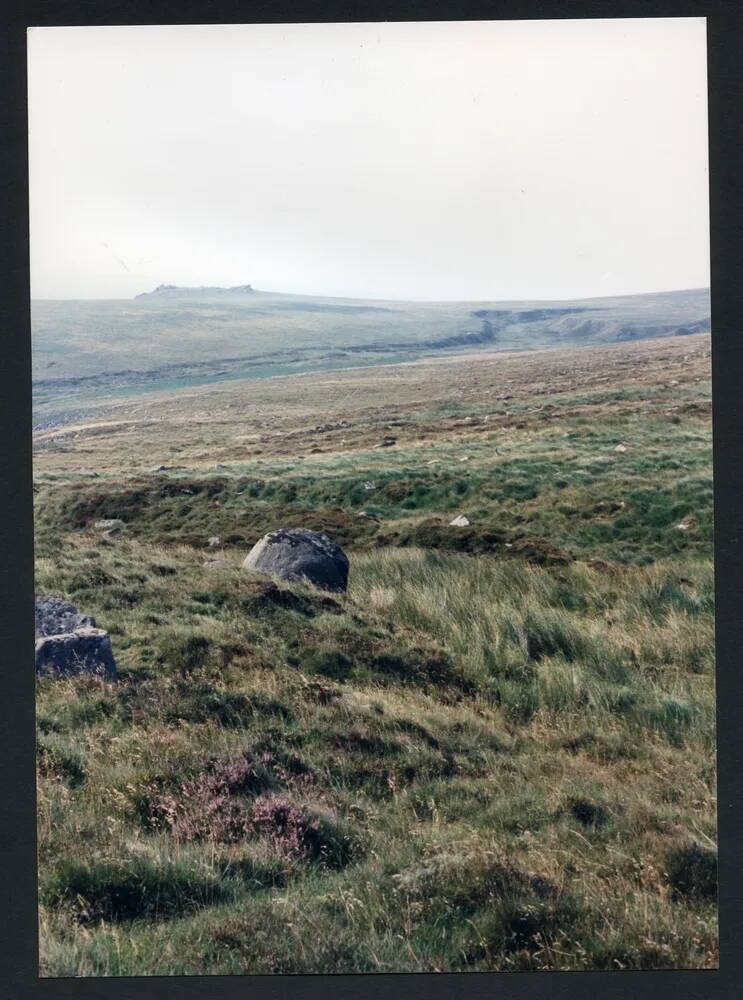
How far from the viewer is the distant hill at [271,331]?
31.7 feet

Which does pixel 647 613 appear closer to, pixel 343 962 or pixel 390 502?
pixel 390 502

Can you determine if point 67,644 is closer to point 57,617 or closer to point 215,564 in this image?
point 57,617

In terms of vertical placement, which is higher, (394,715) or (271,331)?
(271,331)

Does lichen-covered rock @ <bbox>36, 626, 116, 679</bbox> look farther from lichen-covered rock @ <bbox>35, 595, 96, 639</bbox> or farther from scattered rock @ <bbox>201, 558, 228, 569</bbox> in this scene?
scattered rock @ <bbox>201, 558, 228, 569</bbox>

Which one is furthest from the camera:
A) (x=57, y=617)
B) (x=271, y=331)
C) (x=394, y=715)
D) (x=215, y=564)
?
(x=271, y=331)

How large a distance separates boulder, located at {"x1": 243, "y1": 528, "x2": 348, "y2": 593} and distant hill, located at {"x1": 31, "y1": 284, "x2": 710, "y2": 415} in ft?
8.40

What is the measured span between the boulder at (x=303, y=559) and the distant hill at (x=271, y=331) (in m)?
2.56

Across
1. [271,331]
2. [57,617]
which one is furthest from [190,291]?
[57,617]

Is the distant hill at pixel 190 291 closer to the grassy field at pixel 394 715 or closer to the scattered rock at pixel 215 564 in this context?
the grassy field at pixel 394 715

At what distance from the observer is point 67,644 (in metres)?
7.23

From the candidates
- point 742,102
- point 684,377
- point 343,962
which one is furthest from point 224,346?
point 343,962

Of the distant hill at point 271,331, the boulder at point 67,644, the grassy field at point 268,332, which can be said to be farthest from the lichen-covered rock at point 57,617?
Result: the distant hill at point 271,331

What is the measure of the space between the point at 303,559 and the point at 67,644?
2.47m

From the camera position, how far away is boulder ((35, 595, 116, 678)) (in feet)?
23.5
